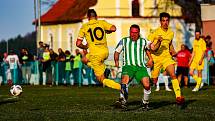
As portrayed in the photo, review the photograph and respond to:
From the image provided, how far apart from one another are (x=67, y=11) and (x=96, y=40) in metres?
57.5

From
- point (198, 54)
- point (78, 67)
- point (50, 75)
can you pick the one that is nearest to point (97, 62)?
point (198, 54)

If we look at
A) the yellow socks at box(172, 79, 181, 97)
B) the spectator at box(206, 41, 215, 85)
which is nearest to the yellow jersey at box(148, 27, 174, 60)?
the yellow socks at box(172, 79, 181, 97)

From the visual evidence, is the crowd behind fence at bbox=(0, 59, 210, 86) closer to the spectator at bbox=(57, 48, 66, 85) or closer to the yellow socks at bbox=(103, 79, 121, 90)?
the spectator at bbox=(57, 48, 66, 85)

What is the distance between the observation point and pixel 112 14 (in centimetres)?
6531

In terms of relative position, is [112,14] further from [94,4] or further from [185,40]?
[185,40]

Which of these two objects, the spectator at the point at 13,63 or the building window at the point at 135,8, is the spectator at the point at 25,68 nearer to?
the spectator at the point at 13,63

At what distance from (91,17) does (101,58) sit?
3.39 ft

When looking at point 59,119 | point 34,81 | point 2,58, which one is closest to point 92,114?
point 59,119

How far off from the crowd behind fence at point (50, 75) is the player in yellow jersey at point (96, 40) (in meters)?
14.3

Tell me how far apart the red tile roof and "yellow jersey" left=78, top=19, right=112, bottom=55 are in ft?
161

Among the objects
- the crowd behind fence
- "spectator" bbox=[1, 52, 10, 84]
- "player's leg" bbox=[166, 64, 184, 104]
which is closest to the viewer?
"player's leg" bbox=[166, 64, 184, 104]

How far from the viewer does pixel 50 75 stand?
35.6 meters

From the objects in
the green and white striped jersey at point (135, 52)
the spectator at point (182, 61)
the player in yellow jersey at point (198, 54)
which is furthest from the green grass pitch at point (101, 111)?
the spectator at point (182, 61)

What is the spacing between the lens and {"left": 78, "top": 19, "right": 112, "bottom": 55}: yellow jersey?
17000 mm
